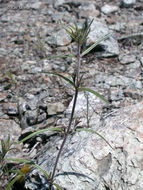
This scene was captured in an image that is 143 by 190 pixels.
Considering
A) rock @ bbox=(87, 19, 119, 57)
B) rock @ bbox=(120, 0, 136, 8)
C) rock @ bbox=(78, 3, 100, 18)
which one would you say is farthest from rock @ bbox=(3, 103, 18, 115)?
rock @ bbox=(120, 0, 136, 8)

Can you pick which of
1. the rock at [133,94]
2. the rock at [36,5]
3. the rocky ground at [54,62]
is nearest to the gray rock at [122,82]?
the rocky ground at [54,62]

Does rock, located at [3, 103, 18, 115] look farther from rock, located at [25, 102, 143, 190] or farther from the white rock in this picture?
the white rock

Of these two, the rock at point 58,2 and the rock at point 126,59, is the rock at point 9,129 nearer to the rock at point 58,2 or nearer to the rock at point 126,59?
the rock at point 126,59

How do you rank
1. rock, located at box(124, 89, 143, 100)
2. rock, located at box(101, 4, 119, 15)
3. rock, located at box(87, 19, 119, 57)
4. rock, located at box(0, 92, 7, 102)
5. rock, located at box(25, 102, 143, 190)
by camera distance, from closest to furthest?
rock, located at box(25, 102, 143, 190), rock, located at box(124, 89, 143, 100), rock, located at box(0, 92, 7, 102), rock, located at box(87, 19, 119, 57), rock, located at box(101, 4, 119, 15)

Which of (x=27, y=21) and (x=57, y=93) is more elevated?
(x=27, y=21)

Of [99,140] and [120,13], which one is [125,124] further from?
[120,13]

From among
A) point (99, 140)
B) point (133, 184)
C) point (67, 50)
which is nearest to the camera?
point (133, 184)

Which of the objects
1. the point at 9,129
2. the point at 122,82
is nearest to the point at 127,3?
the point at 122,82

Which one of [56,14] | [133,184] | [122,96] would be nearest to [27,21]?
[56,14]
